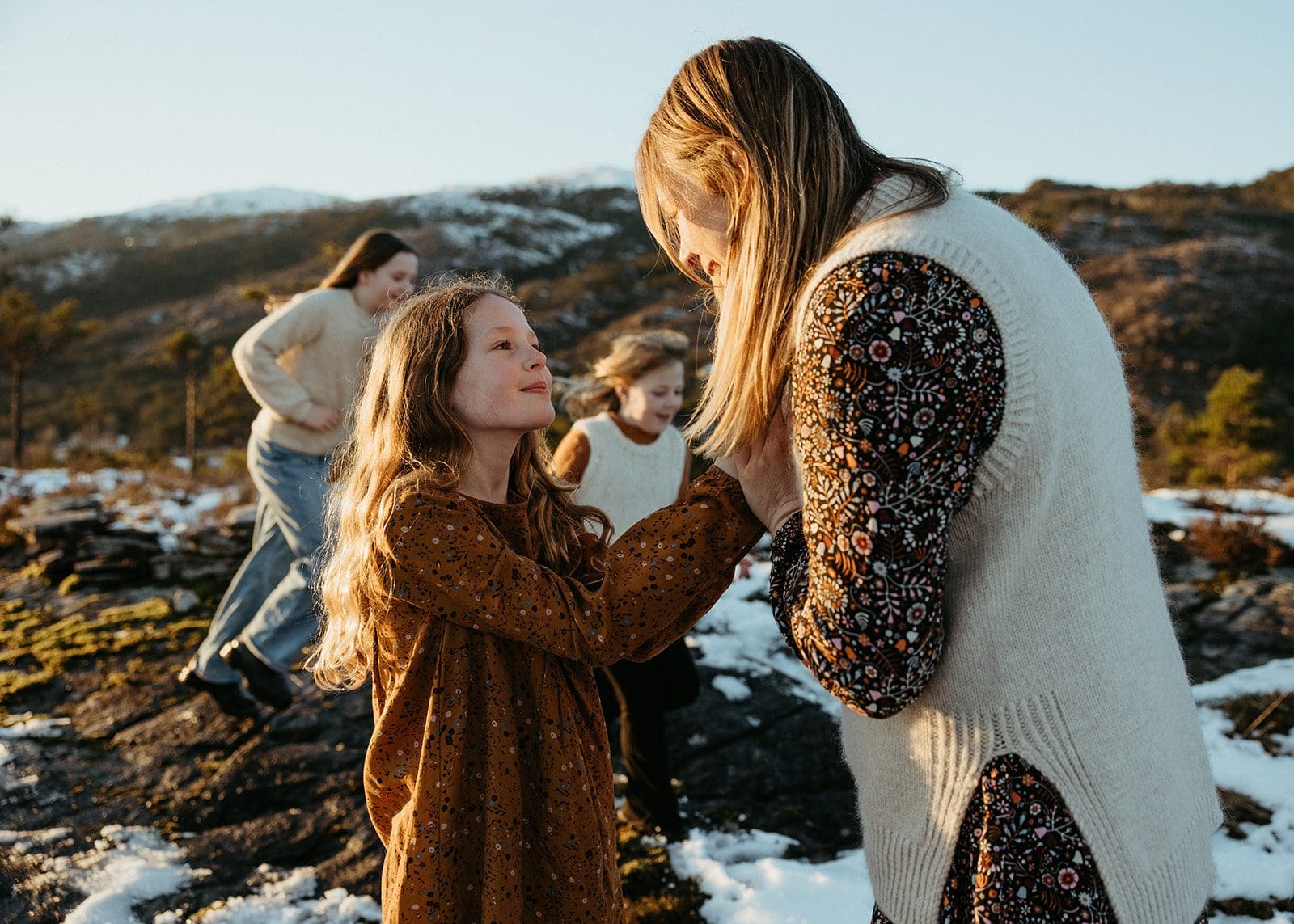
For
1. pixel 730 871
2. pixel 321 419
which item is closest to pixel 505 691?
pixel 730 871

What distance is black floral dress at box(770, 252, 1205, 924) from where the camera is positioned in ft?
3.15

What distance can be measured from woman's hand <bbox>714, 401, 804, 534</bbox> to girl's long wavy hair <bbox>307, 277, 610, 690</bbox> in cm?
68

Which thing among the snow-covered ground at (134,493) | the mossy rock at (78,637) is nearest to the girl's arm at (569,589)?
the mossy rock at (78,637)

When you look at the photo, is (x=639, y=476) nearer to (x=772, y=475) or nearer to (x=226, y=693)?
(x=226, y=693)

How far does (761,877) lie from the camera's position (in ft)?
9.81

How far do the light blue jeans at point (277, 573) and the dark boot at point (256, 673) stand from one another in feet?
0.15

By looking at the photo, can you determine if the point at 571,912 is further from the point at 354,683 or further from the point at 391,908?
the point at 354,683

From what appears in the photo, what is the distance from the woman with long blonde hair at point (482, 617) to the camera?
1.66 metres

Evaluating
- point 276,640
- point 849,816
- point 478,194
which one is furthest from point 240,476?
point 478,194

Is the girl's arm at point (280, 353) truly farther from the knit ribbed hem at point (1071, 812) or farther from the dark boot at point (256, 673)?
the knit ribbed hem at point (1071, 812)

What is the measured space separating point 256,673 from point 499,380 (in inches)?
115

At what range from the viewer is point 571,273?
40875 millimetres

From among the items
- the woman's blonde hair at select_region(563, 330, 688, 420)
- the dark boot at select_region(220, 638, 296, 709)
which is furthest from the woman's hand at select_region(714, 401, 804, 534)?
the dark boot at select_region(220, 638, 296, 709)

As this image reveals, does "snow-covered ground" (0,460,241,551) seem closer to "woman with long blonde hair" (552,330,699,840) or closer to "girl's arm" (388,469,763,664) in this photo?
"woman with long blonde hair" (552,330,699,840)
